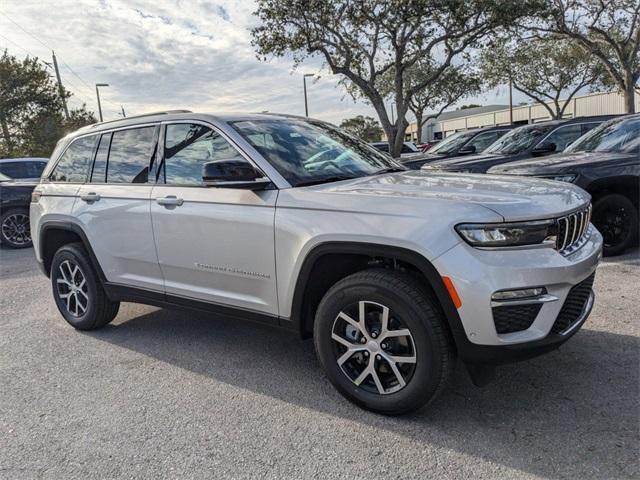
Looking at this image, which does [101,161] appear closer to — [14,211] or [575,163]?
[575,163]

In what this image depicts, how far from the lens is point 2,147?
81.0 feet

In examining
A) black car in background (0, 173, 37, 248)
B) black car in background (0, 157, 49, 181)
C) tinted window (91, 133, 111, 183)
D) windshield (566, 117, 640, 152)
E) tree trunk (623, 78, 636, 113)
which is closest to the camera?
tinted window (91, 133, 111, 183)

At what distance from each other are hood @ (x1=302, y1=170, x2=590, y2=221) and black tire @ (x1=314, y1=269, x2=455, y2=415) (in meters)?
0.46

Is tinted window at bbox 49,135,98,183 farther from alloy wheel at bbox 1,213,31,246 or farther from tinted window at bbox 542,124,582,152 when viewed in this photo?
tinted window at bbox 542,124,582,152

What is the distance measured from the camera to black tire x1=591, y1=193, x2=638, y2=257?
20.1ft

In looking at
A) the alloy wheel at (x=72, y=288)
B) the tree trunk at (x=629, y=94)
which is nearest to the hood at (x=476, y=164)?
the alloy wheel at (x=72, y=288)

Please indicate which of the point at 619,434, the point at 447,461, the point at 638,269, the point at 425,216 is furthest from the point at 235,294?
the point at 638,269

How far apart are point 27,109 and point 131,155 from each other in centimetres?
2503

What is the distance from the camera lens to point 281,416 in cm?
304

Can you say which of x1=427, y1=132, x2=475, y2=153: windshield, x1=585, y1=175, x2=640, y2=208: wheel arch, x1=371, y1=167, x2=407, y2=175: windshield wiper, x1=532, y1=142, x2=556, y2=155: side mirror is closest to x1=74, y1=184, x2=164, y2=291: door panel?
x1=371, y1=167, x2=407, y2=175: windshield wiper

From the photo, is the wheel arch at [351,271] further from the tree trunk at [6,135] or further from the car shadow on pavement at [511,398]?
the tree trunk at [6,135]

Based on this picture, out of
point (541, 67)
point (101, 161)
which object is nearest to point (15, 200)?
point (101, 161)

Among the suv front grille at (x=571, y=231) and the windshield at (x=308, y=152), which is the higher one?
the windshield at (x=308, y=152)

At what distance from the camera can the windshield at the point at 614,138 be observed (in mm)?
6461
